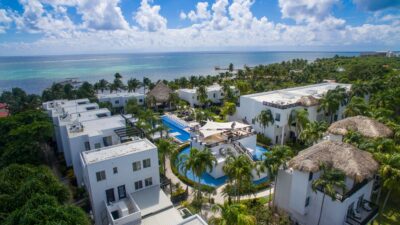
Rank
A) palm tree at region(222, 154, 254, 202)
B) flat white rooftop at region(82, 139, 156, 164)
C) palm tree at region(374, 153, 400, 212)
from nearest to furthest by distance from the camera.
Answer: palm tree at region(374, 153, 400, 212)
palm tree at region(222, 154, 254, 202)
flat white rooftop at region(82, 139, 156, 164)

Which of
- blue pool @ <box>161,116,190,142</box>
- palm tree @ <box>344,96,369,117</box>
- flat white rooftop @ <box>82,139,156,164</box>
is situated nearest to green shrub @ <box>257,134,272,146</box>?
blue pool @ <box>161,116,190,142</box>

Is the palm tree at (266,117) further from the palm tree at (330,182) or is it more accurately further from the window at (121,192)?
the window at (121,192)

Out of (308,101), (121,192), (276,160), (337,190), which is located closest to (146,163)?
(121,192)

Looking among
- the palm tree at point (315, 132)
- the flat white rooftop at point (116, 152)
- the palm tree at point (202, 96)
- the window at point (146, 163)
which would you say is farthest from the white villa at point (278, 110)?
the window at point (146, 163)

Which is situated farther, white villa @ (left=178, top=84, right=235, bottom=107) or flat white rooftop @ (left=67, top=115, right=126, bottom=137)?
white villa @ (left=178, top=84, right=235, bottom=107)

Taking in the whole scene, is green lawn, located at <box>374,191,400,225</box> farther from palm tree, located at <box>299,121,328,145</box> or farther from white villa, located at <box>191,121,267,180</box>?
white villa, located at <box>191,121,267,180</box>

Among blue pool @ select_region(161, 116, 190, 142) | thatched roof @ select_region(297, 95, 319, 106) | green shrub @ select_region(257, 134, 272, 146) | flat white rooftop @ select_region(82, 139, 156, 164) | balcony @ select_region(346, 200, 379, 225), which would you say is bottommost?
blue pool @ select_region(161, 116, 190, 142)
